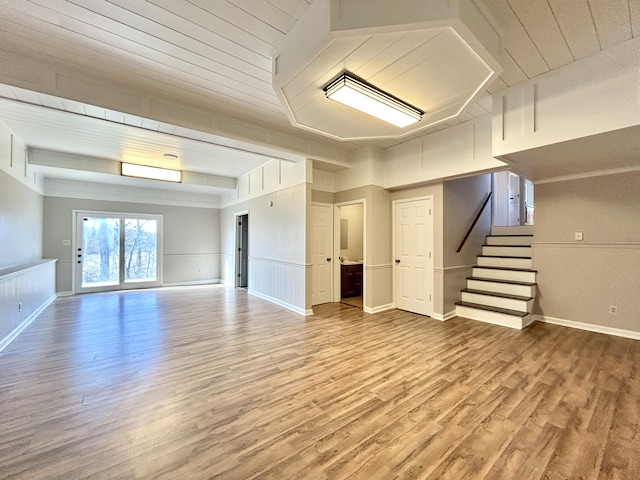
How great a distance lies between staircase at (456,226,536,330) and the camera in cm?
423

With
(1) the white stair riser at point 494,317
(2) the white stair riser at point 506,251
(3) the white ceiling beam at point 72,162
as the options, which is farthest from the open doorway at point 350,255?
(3) the white ceiling beam at point 72,162

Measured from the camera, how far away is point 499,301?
445cm

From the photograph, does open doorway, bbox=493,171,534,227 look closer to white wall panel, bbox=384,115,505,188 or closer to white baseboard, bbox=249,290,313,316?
white wall panel, bbox=384,115,505,188

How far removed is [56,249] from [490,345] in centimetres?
888

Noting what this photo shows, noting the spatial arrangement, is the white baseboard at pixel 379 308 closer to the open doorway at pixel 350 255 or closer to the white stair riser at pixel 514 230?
the open doorway at pixel 350 255

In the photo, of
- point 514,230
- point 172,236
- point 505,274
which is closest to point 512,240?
point 514,230

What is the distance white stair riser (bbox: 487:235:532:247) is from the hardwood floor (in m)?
1.90

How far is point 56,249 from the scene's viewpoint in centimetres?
638

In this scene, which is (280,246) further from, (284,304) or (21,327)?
(21,327)

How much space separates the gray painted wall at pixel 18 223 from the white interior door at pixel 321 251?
4.65m

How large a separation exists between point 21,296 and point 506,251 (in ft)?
26.5

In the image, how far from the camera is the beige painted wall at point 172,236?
639cm

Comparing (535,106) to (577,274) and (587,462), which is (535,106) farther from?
(587,462)

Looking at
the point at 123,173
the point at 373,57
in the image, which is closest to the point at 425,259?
the point at 373,57
